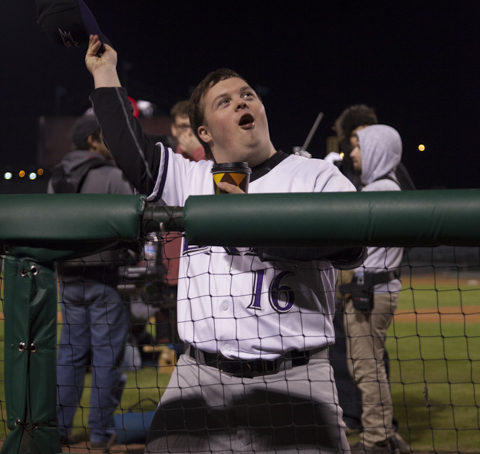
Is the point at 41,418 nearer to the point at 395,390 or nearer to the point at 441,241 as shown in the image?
the point at 441,241

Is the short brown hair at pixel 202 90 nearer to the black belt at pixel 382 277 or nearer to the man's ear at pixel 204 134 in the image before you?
the man's ear at pixel 204 134

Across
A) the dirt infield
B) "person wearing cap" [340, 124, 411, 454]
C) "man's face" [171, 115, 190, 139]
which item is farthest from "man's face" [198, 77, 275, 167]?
the dirt infield

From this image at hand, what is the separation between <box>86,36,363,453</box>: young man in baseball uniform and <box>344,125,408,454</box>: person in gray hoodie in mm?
1513

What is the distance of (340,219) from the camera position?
1.19 m

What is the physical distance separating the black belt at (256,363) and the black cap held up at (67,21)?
1097 millimetres

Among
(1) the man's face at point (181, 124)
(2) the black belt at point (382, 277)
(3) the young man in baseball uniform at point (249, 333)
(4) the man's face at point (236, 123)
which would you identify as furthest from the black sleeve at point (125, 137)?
(1) the man's face at point (181, 124)

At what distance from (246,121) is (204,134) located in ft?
0.72

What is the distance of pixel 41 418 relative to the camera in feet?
4.01

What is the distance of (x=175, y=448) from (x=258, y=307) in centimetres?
45

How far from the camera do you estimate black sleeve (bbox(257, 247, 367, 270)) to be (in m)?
1.35

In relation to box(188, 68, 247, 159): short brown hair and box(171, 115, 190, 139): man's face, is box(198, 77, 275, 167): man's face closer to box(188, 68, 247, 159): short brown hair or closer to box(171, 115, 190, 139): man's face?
box(188, 68, 247, 159): short brown hair

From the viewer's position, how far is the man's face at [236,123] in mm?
1740

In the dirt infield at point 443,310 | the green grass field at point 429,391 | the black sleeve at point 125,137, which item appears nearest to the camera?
the black sleeve at point 125,137

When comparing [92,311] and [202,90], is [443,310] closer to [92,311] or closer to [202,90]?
[92,311]
